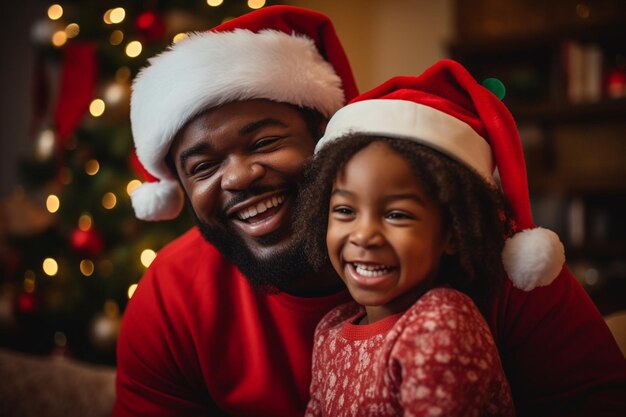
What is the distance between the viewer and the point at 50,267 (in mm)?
2826

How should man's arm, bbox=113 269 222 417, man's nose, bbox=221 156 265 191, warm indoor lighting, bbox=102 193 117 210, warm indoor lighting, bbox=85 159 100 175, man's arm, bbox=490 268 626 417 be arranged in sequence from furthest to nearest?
warm indoor lighting, bbox=85 159 100 175 → warm indoor lighting, bbox=102 193 117 210 → man's arm, bbox=113 269 222 417 → man's nose, bbox=221 156 265 191 → man's arm, bbox=490 268 626 417

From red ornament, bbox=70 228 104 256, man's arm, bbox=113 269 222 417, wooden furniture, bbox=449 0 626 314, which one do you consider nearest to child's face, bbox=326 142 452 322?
man's arm, bbox=113 269 222 417

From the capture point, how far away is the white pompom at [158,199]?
1.40 meters

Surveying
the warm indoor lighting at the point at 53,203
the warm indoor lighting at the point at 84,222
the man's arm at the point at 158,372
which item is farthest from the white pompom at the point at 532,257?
the warm indoor lighting at the point at 53,203

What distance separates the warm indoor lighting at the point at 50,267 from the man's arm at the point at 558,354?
236 cm

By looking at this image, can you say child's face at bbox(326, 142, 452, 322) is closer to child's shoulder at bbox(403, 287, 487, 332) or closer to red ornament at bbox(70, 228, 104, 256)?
child's shoulder at bbox(403, 287, 487, 332)

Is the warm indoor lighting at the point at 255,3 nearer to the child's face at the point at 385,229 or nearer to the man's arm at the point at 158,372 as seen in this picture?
the man's arm at the point at 158,372

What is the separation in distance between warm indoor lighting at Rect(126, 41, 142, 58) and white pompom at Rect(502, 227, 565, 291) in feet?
6.90

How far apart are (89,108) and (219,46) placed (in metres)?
1.69

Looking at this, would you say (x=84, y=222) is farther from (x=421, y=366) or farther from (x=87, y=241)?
(x=421, y=366)

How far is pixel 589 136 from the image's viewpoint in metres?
3.32

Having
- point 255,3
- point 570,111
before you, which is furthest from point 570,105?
point 255,3

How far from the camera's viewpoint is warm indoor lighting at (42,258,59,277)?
281cm

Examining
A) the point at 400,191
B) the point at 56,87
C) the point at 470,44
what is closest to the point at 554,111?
the point at 470,44
